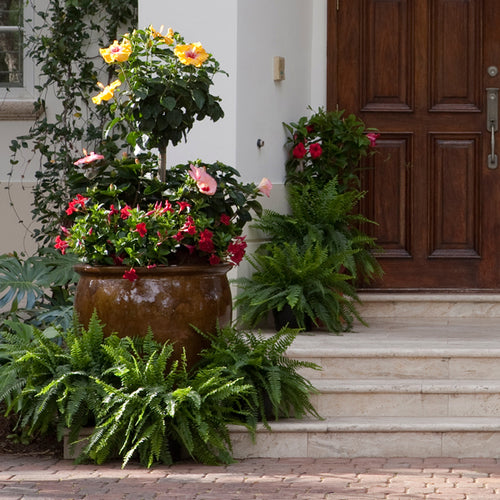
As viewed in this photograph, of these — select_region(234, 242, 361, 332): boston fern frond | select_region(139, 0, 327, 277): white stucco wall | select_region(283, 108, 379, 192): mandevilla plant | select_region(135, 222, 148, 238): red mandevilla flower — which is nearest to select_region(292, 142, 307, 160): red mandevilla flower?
select_region(283, 108, 379, 192): mandevilla plant

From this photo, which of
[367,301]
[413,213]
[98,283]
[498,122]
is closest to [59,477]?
[98,283]

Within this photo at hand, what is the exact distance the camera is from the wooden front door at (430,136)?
780 centimetres

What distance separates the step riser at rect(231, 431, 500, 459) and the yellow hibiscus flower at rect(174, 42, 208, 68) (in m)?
1.90

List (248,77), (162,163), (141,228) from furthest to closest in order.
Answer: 1. (248,77)
2. (162,163)
3. (141,228)

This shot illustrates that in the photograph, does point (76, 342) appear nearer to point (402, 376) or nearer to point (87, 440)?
point (87, 440)

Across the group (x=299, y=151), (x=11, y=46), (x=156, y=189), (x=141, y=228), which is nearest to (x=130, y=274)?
(x=141, y=228)

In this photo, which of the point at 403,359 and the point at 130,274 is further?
the point at 403,359

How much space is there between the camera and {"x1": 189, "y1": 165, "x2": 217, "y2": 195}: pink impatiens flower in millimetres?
5727

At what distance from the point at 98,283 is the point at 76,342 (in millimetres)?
336

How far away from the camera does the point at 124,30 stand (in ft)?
27.0

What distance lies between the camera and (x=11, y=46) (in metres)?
8.59

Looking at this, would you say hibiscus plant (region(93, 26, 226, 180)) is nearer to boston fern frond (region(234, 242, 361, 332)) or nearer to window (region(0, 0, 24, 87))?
boston fern frond (region(234, 242, 361, 332))

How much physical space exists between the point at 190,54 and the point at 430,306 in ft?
8.89

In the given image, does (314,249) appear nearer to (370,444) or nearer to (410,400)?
(410,400)
